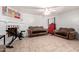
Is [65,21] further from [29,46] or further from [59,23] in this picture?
[29,46]

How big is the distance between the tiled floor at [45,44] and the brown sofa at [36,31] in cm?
8

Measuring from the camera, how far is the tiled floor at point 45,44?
4.74ft

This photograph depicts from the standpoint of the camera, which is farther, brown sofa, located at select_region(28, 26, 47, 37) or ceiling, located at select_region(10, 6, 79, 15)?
brown sofa, located at select_region(28, 26, 47, 37)

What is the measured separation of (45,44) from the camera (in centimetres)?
153

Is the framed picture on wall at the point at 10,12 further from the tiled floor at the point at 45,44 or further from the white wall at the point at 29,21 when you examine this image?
the tiled floor at the point at 45,44

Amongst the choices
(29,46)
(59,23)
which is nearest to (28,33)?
(29,46)

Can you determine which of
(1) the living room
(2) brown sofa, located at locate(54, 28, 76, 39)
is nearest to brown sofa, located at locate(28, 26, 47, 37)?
(1) the living room

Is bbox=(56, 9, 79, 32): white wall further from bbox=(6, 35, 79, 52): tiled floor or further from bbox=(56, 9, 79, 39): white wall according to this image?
bbox=(6, 35, 79, 52): tiled floor

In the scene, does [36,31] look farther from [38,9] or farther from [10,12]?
[10,12]

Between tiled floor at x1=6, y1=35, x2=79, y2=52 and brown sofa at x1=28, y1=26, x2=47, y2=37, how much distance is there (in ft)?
0.26

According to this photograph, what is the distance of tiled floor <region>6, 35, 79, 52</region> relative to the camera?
4.74ft
